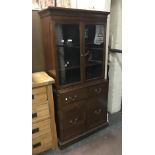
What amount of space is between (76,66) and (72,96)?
37 centimetres

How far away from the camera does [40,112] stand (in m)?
1.96

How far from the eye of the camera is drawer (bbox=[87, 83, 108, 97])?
7.50ft

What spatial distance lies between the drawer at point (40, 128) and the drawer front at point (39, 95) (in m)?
0.25

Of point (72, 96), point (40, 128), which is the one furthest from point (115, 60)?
point (40, 128)

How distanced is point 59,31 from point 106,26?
26.6 inches

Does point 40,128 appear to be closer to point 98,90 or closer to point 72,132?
point 72,132

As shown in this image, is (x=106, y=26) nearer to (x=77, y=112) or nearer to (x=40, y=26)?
(x=40, y=26)

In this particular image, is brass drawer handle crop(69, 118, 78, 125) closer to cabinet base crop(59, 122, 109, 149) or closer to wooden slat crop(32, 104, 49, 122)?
cabinet base crop(59, 122, 109, 149)

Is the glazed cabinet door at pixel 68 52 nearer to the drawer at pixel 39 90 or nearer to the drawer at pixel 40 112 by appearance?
the drawer at pixel 39 90

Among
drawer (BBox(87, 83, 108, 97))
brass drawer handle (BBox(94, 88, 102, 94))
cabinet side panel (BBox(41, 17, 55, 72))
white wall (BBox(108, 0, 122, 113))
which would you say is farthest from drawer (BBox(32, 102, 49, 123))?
white wall (BBox(108, 0, 122, 113))

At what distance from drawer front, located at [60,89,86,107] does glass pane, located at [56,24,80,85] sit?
145mm
